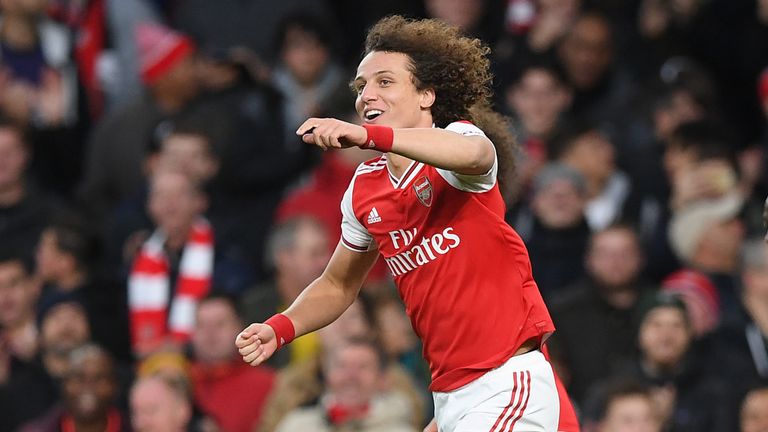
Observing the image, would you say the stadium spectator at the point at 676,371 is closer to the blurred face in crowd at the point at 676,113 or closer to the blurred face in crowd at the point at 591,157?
the blurred face in crowd at the point at 591,157

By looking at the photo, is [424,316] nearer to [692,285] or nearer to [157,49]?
[692,285]

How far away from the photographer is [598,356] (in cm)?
805

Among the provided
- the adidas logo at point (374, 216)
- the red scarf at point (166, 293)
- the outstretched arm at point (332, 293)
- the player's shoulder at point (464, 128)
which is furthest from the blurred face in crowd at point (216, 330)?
the player's shoulder at point (464, 128)

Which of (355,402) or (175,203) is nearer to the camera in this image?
(355,402)

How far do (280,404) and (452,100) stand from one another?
11.0 feet

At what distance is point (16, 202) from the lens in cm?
993

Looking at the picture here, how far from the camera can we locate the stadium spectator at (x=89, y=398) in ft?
26.7

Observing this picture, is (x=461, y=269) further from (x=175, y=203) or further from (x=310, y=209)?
(x=310, y=209)

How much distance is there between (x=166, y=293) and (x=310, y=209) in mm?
1060

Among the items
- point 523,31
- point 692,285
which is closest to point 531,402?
point 692,285

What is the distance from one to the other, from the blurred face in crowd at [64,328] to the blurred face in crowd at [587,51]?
3.51 metres

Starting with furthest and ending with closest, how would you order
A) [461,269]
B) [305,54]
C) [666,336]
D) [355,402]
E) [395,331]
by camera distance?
[305,54], [395,331], [666,336], [355,402], [461,269]

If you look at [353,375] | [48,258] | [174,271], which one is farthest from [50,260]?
[353,375]

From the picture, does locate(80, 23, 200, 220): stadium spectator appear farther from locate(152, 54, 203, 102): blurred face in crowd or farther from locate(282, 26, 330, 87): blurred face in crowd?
locate(282, 26, 330, 87): blurred face in crowd
